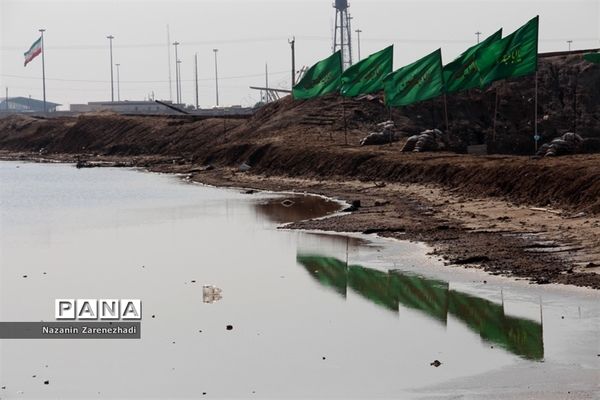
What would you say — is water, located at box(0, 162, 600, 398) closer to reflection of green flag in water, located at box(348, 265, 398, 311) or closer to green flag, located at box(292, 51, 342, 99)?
reflection of green flag in water, located at box(348, 265, 398, 311)

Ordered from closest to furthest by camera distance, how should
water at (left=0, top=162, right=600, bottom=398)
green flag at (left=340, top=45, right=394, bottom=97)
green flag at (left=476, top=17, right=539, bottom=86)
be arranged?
water at (left=0, top=162, right=600, bottom=398), green flag at (left=476, top=17, right=539, bottom=86), green flag at (left=340, top=45, right=394, bottom=97)

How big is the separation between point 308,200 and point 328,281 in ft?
67.3

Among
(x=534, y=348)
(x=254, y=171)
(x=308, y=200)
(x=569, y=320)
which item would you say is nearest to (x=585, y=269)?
(x=569, y=320)

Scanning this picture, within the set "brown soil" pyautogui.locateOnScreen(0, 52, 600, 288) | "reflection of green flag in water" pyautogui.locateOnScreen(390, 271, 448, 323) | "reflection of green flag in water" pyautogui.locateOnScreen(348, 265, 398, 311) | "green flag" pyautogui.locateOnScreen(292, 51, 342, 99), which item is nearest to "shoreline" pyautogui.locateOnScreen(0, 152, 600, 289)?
"brown soil" pyautogui.locateOnScreen(0, 52, 600, 288)

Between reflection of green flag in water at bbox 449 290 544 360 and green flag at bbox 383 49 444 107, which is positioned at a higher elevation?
green flag at bbox 383 49 444 107

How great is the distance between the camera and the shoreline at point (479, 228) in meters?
24.2

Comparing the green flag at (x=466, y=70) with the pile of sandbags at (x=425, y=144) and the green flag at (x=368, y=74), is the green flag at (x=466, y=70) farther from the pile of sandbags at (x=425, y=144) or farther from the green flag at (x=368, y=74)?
the green flag at (x=368, y=74)

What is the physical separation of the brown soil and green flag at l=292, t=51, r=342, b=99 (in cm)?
260

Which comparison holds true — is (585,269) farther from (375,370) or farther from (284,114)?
(284,114)

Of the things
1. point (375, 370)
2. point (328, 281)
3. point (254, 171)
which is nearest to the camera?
point (375, 370)

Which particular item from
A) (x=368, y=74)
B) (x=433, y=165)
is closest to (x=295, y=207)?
(x=433, y=165)

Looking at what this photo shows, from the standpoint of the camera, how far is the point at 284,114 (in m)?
74.7

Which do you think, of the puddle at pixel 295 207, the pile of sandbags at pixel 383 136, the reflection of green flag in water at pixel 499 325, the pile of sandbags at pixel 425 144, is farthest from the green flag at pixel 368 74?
the reflection of green flag in water at pixel 499 325

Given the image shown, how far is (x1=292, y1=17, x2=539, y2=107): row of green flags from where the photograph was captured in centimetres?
4466
